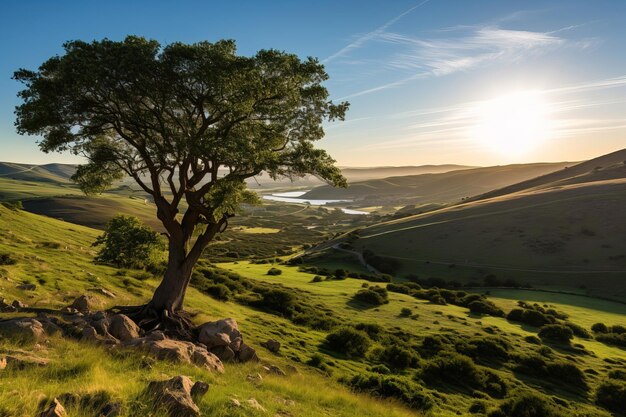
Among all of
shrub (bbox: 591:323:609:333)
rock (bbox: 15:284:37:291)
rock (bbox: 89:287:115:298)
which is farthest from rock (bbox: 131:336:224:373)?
shrub (bbox: 591:323:609:333)

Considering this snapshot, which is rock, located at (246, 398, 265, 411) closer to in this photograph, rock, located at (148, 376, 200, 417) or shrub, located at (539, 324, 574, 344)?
rock, located at (148, 376, 200, 417)

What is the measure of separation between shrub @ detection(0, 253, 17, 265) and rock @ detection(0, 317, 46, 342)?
20.5 metres

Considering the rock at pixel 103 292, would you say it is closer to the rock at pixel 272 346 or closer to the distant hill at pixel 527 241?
the rock at pixel 272 346

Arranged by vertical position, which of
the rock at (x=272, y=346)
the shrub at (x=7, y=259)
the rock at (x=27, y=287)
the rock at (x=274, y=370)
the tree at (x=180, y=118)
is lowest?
the rock at (x=272, y=346)

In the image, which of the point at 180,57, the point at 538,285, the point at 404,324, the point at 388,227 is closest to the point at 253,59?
the point at 180,57

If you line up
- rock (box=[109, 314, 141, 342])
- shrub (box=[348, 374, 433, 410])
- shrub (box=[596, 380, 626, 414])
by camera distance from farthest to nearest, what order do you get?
shrub (box=[596, 380, 626, 414]) → shrub (box=[348, 374, 433, 410]) → rock (box=[109, 314, 141, 342])

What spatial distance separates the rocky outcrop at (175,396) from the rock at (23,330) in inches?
299

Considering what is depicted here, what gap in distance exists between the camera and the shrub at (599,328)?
2090 inches

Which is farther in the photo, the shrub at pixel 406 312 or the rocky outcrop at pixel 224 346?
the shrub at pixel 406 312

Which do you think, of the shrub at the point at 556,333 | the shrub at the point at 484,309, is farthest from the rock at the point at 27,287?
the shrub at the point at 484,309

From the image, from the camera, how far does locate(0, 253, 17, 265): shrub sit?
30536mm

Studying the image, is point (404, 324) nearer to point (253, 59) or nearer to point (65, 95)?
point (253, 59)

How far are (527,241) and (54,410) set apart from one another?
121 m

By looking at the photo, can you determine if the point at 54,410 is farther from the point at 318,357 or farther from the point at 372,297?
the point at 372,297
